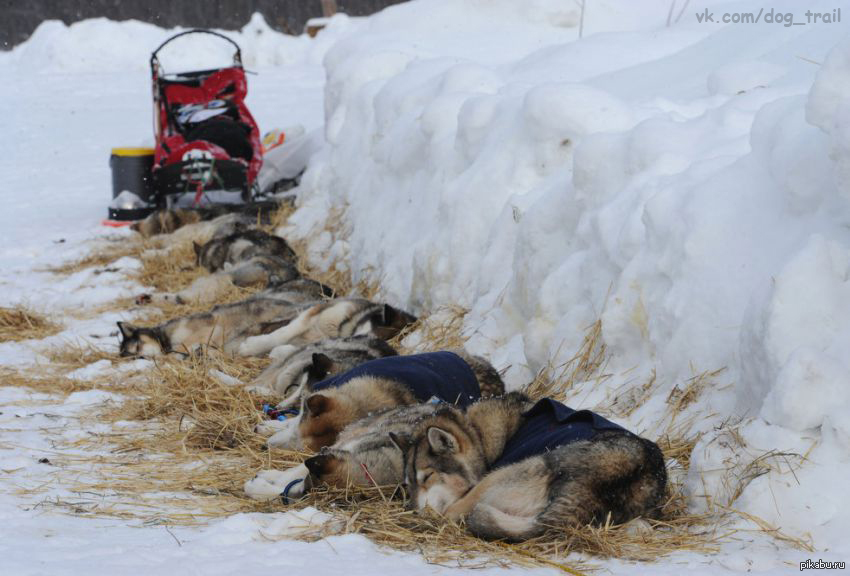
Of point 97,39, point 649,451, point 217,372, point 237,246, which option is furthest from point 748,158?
point 97,39

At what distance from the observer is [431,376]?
4.68 meters

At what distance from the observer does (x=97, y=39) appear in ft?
81.7

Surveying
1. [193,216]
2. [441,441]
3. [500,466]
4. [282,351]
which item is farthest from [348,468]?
[193,216]

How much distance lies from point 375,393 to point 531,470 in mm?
1336

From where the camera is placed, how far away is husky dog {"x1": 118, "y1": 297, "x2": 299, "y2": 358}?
6.62 metres

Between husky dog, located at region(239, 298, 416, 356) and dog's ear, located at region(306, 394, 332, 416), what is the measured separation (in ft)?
5.65

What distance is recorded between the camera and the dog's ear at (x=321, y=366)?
5227 mm

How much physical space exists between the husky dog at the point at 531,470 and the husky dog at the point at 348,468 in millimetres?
136

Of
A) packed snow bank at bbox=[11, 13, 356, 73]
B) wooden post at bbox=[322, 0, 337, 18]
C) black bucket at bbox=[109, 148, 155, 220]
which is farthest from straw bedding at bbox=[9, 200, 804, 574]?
wooden post at bbox=[322, 0, 337, 18]

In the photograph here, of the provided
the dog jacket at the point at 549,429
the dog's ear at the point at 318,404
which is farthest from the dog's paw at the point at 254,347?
the dog jacket at the point at 549,429

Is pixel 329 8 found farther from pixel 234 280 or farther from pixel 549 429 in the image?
pixel 549 429

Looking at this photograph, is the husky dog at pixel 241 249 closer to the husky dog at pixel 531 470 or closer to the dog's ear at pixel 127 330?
the dog's ear at pixel 127 330

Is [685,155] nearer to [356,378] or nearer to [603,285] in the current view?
[603,285]

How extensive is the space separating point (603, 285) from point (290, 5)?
2329cm
